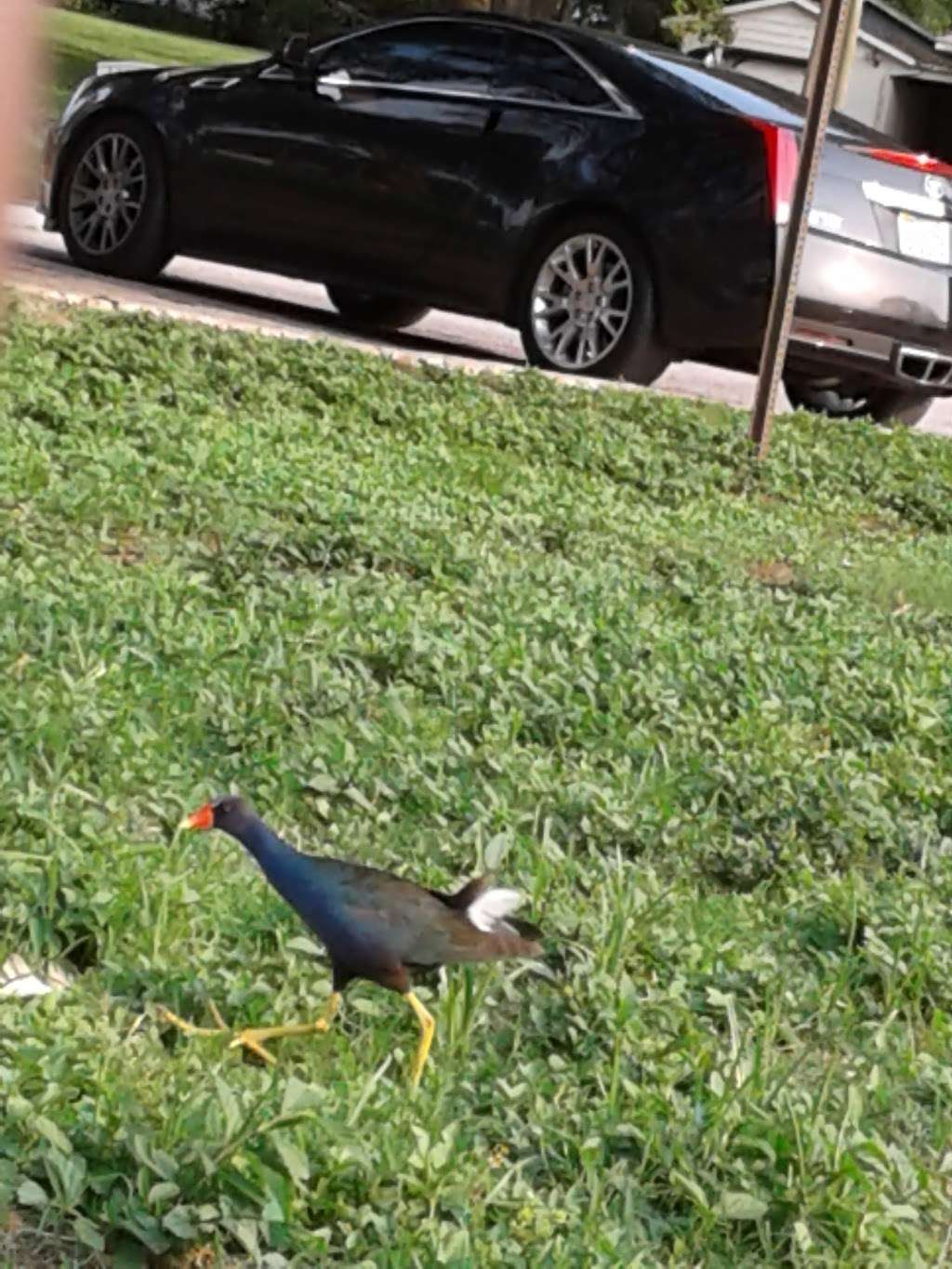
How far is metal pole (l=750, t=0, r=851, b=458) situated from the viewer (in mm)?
9281

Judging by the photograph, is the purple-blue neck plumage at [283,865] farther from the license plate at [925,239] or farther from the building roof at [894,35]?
the building roof at [894,35]

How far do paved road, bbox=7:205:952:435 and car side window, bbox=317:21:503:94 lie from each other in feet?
3.94

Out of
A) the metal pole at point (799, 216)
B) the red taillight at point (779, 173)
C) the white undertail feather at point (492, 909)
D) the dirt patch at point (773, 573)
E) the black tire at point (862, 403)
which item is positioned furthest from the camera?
the black tire at point (862, 403)

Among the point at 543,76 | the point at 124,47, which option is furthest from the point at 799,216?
the point at 124,47

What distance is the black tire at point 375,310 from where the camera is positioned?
12742mm

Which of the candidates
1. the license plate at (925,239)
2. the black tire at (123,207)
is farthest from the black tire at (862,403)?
the black tire at (123,207)

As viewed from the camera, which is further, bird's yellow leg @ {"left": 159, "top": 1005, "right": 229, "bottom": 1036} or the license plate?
the license plate

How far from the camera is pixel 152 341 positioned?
8.67m

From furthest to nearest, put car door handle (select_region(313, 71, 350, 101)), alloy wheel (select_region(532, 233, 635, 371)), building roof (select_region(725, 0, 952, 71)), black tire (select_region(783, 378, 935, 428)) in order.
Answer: building roof (select_region(725, 0, 952, 71)) → black tire (select_region(783, 378, 935, 428)) → car door handle (select_region(313, 71, 350, 101)) → alloy wheel (select_region(532, 233, 635, 371))

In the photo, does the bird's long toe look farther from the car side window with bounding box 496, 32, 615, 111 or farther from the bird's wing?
the car side window with bounding box 496, 32, 615, 111

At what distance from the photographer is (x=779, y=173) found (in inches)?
401

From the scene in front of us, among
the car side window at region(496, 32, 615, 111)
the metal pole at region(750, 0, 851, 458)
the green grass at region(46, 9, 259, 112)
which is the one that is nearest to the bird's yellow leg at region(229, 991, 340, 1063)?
the metal pole at region(750, 0, 851, 458)

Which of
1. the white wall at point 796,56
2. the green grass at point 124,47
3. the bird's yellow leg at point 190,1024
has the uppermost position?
the bird's yellow leg at point 190,1024

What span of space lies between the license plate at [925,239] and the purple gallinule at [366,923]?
26.0 feet
